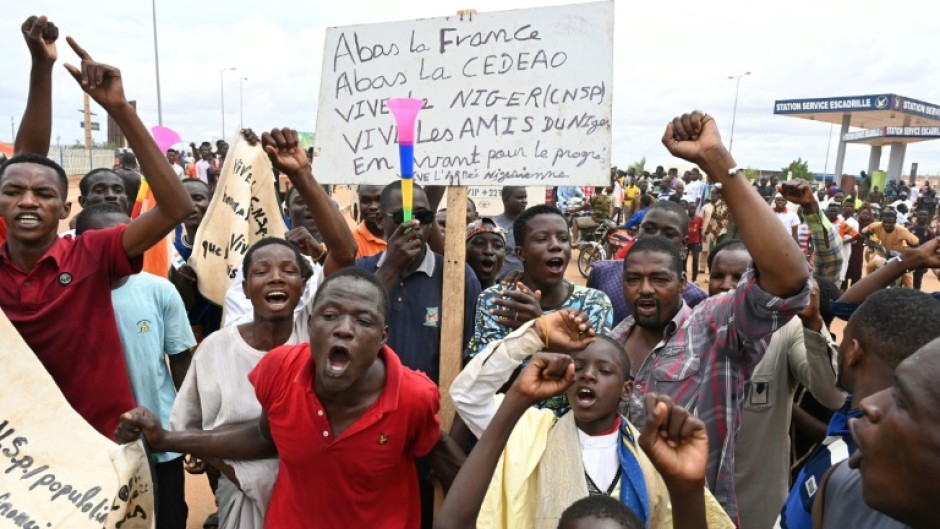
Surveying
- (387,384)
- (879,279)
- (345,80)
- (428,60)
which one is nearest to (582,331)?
(387,384)

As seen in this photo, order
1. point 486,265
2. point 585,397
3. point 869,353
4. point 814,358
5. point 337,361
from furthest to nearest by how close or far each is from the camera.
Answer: point 486,265 < point 814,358 < point 585,397 < point 337,361 < point 869,353

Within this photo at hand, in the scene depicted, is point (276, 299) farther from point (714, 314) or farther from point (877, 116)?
point (877, 116)

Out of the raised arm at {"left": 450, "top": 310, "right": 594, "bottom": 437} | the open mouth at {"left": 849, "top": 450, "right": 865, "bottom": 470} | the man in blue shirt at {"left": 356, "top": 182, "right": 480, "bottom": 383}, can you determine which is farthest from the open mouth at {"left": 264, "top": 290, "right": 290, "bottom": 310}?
the open mouth at {"left": 849, "top": 450, "right": 865, "bottom": 470}

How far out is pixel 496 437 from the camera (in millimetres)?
1970

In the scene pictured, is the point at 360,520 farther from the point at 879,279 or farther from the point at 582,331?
the point at 879,279

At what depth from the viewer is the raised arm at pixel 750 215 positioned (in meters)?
1.83

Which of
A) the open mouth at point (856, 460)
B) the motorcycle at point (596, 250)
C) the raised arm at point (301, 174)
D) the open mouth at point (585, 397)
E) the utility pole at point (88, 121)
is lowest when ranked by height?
the motorcycle at point (596, 250)

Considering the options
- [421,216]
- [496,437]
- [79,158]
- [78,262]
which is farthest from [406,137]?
[79,158]

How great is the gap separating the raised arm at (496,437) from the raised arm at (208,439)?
71cm

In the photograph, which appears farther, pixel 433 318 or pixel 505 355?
pixel 433 318

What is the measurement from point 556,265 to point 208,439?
5.14 ft

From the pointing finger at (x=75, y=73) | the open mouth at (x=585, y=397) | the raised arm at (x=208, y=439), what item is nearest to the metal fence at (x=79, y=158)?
the pointing finger at (x=75, y=73)

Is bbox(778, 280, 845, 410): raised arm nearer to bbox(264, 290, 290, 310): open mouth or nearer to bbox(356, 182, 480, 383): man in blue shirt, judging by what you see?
bbox(356, 182, 480, 383): man in blue shirt

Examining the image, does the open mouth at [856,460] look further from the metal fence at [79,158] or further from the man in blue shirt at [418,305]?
the metal fence at [79,158]
